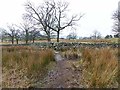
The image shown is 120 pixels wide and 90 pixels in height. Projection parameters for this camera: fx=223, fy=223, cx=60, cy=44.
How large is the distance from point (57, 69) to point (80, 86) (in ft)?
5.85

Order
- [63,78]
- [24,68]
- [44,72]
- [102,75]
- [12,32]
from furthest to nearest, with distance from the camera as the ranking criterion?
1. [12,32]
2. [24,68]
3. [44,72]
4. [63,78]
5. [102,75]

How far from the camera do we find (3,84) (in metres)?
5.78

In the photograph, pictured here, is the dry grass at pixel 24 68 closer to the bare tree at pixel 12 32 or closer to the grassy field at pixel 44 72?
the grassy field at pixel 44 72

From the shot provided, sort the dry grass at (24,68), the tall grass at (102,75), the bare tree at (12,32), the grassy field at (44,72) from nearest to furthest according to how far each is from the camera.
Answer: the tall grass at (102,75) → the grassy field at (44,72) → the dry grass at (24,68) → the bare tree at (12,32)

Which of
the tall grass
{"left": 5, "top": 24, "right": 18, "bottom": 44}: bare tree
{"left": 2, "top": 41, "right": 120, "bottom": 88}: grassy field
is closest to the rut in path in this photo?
{"left": 2, "top": 41, "right": 120, "bottom": 88}: grassy field

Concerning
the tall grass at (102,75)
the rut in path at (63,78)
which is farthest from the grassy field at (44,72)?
the rut in path at (63,78)

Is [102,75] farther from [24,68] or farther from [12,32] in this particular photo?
[12,32]

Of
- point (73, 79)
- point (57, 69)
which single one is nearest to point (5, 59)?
point (57, 69)

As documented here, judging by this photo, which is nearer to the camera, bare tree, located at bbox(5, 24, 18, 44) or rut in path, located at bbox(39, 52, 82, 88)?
rut in path, located at bbox(39, 52, 82, 88)

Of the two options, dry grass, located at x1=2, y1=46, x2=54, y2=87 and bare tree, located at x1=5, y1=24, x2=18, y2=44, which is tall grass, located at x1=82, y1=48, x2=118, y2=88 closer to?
dry grass, located at x1=2, y1=46, x2=54, y2=87

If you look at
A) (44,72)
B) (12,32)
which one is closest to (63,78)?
(44,72)

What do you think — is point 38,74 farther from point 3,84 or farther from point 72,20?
point 72,20

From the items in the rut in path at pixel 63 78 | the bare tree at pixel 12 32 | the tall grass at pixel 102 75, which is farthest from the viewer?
the bare tree at pixel 12 32

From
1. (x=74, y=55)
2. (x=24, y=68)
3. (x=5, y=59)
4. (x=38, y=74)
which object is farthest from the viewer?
(x=74, y=55)
